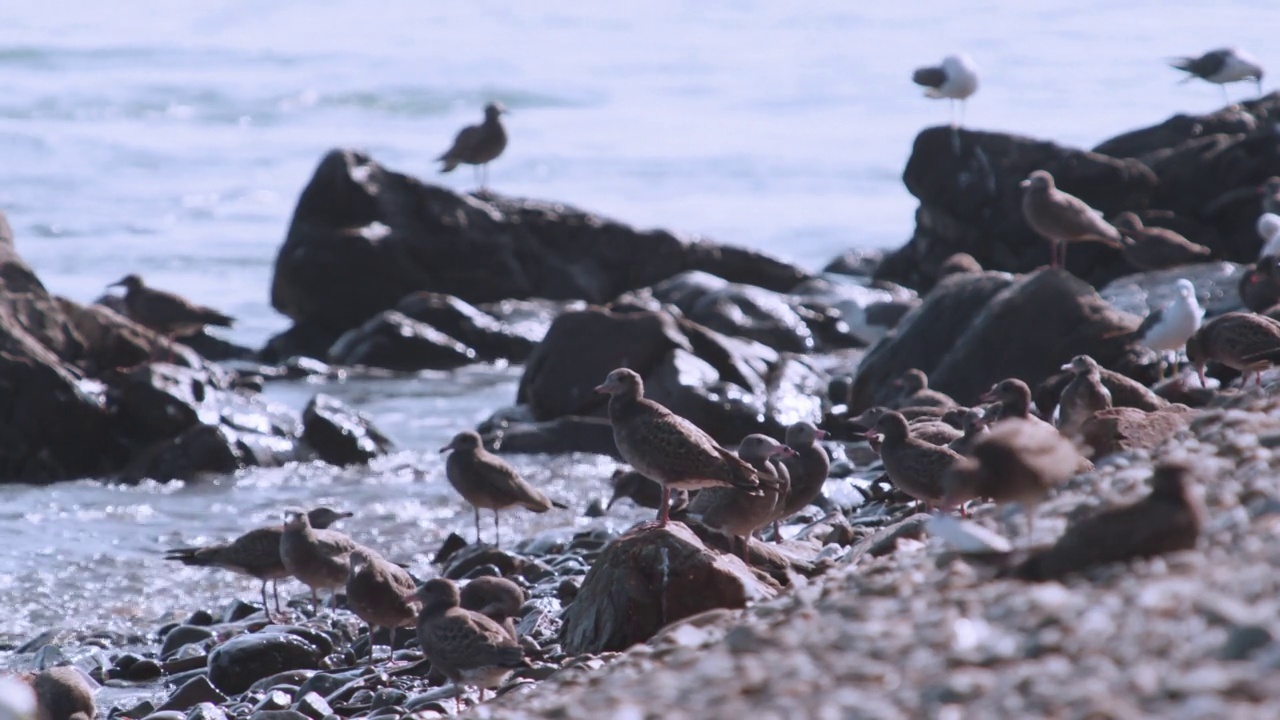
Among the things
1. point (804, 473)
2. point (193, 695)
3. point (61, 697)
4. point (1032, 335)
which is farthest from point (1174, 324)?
point (61, 697)

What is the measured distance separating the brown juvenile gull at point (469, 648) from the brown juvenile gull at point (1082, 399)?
3.84 meters

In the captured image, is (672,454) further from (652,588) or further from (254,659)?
(254,659)

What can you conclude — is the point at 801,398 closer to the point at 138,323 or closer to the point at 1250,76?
the point at 138,323

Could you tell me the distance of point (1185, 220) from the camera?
19.6 metres

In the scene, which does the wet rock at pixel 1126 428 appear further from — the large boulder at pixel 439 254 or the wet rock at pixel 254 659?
the large boulder at pixel 439 254

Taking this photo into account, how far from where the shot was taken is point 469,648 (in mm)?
7113

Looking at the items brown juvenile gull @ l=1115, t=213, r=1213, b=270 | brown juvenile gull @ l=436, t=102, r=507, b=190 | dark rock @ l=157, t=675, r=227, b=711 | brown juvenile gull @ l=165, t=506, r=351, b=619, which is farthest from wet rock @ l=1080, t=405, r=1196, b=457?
brown juvenile gull @ l=436, t=102, r=507, b=190

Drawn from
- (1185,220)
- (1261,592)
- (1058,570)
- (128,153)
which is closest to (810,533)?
(1058,570)

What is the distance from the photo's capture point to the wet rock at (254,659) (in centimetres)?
839

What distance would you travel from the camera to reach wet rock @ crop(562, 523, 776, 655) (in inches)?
281

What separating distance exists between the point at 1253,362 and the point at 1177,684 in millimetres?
7356

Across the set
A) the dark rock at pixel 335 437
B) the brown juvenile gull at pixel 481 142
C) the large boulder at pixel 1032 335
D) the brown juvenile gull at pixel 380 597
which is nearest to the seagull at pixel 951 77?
the brown juvenile gull at pixel 481 142

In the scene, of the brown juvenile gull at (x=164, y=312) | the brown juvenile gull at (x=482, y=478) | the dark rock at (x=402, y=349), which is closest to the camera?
the brown juvenile gull at (x=482, y=478)

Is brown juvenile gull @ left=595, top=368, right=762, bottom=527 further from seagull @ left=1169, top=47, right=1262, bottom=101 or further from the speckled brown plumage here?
seagull @ left=1169, top=47, right=1262, bottom=101
